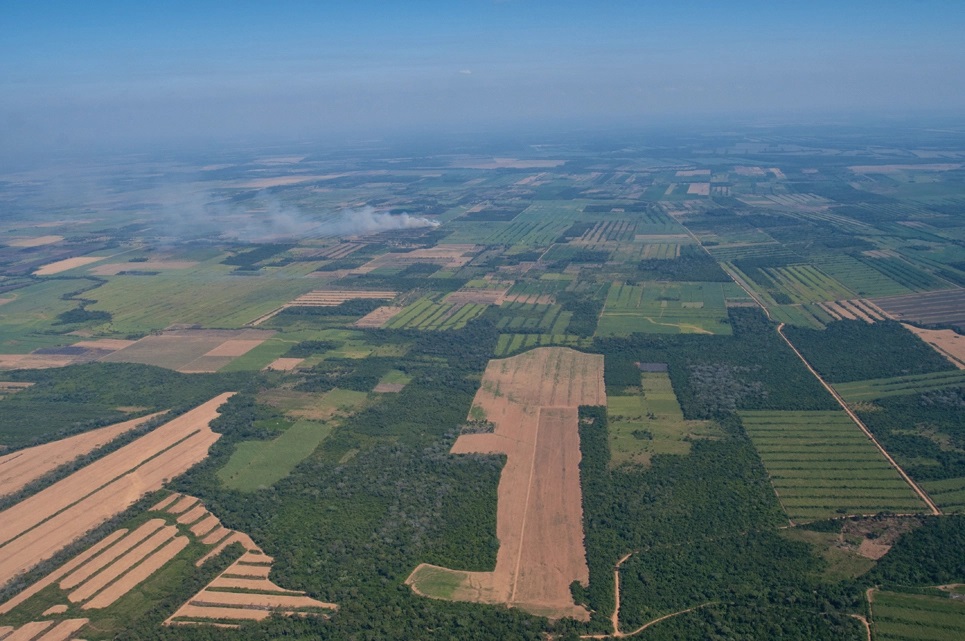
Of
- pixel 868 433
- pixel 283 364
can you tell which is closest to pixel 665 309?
pixel 868 433

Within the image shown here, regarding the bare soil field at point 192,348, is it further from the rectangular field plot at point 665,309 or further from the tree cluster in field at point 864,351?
the tree cluster in field at point 864,351

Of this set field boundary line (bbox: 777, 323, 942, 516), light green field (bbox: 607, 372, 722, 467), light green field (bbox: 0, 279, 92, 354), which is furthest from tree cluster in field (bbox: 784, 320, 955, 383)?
light green field (bbox: 0, 279, 92, 354)

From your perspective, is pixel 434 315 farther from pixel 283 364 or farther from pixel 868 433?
pixel 868 433

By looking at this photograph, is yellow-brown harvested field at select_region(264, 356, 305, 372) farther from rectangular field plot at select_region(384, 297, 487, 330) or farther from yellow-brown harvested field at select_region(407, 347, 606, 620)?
yellow-brown harvested field at select_region(407, 347, 606, 620)

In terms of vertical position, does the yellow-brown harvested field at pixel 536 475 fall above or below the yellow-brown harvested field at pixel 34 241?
below

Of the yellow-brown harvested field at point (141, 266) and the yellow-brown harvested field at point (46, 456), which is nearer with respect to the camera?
the yellow-brown harvested field at point (46, 456)

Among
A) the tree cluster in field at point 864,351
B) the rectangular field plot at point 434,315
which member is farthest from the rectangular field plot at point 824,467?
the rectangular field plot at point 434,315
